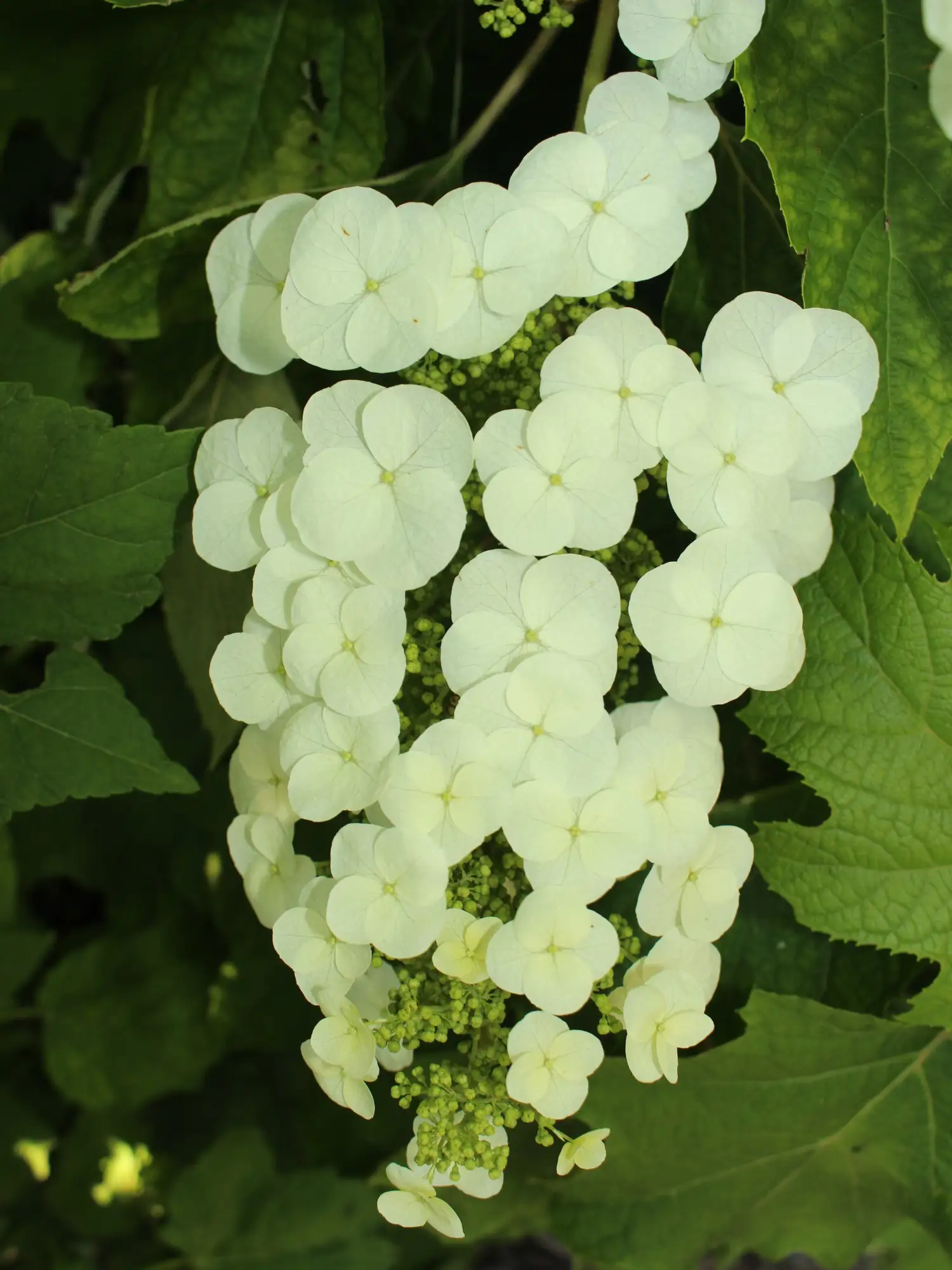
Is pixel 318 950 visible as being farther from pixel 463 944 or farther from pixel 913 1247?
pixel 913 1247

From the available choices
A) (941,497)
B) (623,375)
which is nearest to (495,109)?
(623,375)

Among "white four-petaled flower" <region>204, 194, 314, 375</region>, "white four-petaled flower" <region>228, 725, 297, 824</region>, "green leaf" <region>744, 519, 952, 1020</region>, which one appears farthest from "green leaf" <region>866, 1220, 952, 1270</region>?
"white four-petaled flower" <region>204, 194, 314, 375</region>

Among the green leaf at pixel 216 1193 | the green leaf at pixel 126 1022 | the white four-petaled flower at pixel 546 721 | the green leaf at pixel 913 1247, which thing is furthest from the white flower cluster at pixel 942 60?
the green leaf at pixel 216 1193

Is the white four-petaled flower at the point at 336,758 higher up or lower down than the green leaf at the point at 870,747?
higher up

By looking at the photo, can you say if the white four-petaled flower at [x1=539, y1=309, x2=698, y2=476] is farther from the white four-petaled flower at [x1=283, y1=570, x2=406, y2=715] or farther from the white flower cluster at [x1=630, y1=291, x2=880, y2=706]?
the white four-petaled flower at [x1=283, y1=570, x2=406, y2=715]

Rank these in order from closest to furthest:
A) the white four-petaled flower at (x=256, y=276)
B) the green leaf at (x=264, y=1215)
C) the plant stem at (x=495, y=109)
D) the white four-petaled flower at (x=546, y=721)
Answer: the white four-petaled flower at (x=546, y=721) → the white four-petaled flower at (x=256, y=276) → the plant stem at (x=495, y=109) → the green leaf at (x=264, y=1215)

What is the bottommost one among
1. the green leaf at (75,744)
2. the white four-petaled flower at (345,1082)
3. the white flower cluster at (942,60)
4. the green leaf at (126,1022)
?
the green leaf at (126,1022)

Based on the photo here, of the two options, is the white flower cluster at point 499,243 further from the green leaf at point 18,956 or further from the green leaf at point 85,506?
the green leaf at point 18,956

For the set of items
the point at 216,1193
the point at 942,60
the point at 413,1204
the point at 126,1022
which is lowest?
the point at 216,1193
